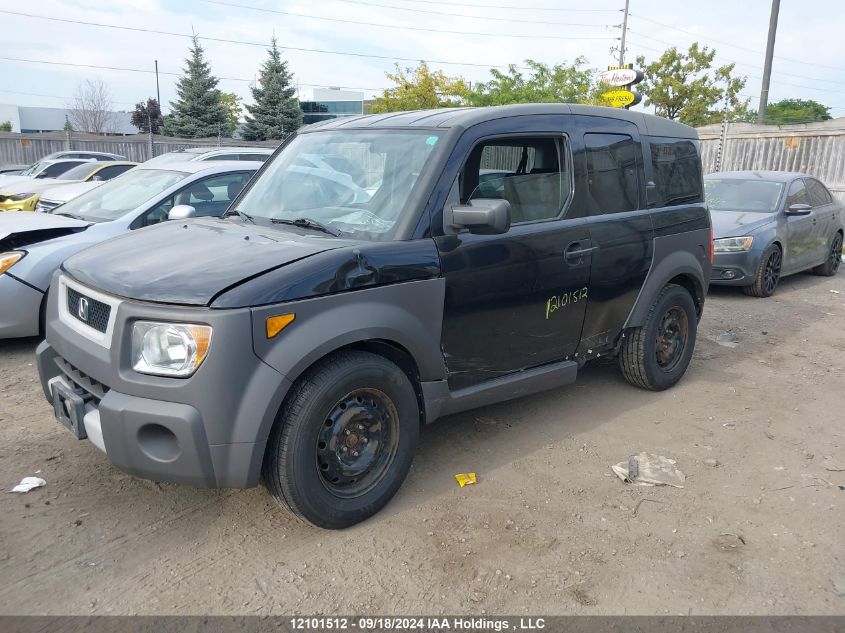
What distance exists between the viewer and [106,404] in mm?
2855

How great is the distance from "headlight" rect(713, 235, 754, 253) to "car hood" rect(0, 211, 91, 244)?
24.8ft

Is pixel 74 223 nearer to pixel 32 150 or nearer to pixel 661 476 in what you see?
pixel 661 476

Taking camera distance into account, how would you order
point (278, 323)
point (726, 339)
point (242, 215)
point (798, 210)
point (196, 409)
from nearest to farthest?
point (196, 409)
point (278, 323)
point (242, 215)
point (726, 339)
point (798, 210)

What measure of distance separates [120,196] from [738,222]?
774 cm

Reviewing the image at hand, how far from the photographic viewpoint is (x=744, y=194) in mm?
9906

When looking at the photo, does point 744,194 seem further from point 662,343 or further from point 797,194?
point 662,343

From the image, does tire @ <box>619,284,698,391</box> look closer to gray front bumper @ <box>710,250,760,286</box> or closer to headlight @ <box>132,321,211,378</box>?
headlight @ <box>132,321,211,378</box>

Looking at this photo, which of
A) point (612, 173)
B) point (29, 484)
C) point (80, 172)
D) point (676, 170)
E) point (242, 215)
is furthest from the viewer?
point (80, 172)

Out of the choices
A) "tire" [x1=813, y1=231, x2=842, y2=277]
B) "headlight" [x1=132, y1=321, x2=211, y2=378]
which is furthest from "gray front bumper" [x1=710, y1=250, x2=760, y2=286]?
"headlight" [x1=132, y1=321, x2=211, y2=378]

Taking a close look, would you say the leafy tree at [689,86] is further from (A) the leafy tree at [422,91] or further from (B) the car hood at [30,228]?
(B) the car hood at [30,228]

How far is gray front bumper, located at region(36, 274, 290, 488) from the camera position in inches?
108

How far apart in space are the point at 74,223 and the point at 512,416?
4397mm

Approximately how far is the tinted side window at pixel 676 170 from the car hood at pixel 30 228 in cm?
499

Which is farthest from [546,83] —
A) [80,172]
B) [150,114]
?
[150,114]
